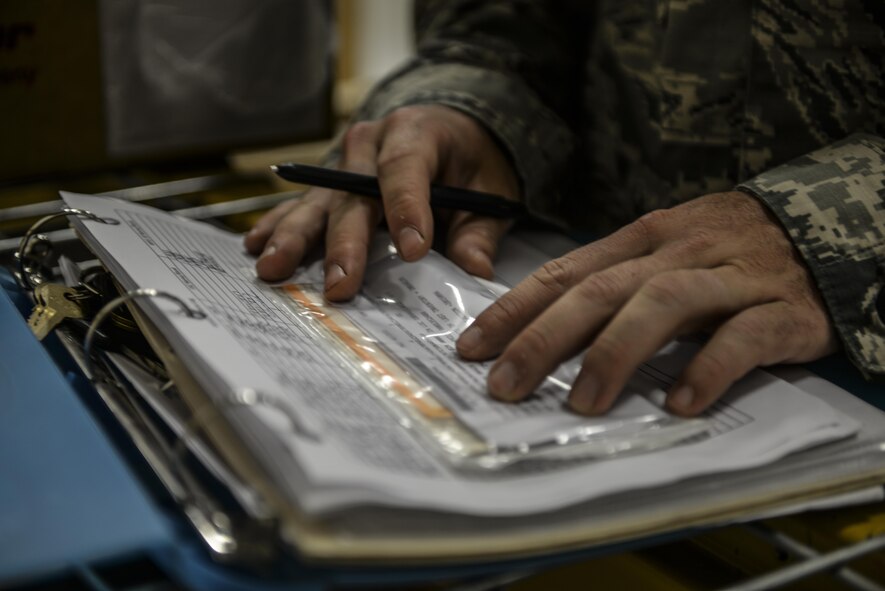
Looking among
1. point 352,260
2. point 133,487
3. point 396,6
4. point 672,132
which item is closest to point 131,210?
point 352,260

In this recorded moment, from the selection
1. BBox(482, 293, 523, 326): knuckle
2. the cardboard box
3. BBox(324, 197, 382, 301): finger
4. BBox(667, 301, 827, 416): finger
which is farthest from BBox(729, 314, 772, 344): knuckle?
the cardboard box

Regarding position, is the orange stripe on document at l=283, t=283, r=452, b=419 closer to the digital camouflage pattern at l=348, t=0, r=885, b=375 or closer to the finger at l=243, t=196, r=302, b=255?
the finger at l=243, t=196, r=302, b=255

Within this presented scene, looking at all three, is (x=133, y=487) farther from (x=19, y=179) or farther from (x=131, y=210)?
(x=19, y=179)

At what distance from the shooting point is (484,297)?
56 cm

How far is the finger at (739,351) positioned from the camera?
449mm

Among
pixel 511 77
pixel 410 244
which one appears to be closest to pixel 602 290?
pixel 410 244

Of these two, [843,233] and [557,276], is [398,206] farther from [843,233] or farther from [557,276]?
[843,233]

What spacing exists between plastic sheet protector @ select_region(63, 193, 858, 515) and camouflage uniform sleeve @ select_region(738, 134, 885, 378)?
0.08 m

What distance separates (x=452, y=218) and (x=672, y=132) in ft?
0.61

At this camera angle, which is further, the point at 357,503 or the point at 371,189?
the point at 371,189

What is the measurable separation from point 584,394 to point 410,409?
8 cm

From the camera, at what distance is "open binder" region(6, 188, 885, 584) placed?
0.34 meters

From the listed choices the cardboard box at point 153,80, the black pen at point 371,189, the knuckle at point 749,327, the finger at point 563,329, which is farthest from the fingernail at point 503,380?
the cardboard box at point 153,80

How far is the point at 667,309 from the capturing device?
0.46 m
